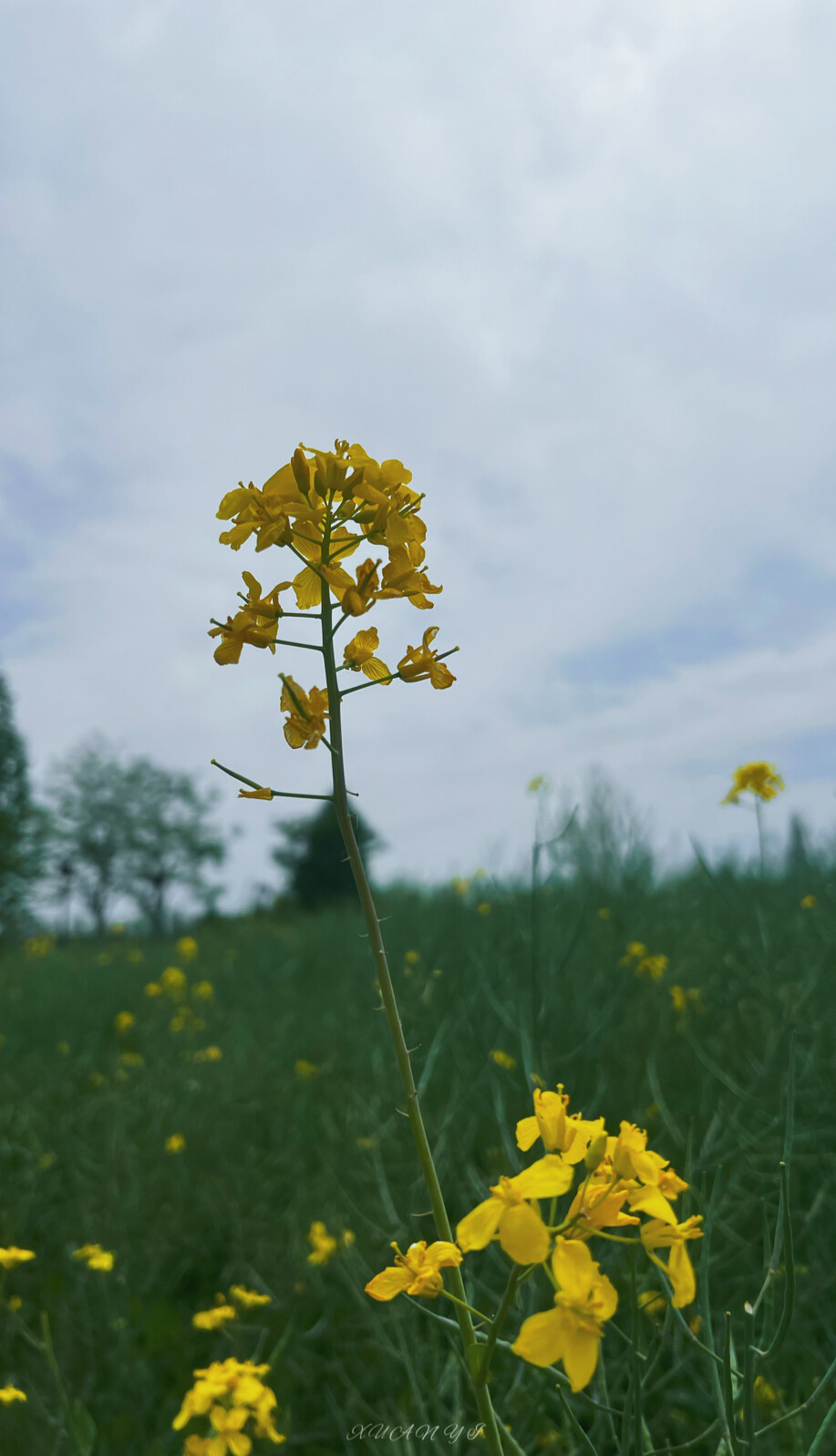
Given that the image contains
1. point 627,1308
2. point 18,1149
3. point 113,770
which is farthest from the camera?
point 113,770

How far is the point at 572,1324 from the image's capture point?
0.70m

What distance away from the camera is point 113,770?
151 feet

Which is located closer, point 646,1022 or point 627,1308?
point 627,1308

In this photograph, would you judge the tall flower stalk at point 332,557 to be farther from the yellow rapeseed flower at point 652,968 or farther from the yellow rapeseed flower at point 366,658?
the yellow rapeseed flower at point 652,968

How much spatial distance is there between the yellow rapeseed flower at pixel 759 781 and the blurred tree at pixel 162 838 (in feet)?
140

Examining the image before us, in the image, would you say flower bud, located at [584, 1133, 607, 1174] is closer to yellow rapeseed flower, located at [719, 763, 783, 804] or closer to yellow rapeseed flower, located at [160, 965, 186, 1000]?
yellow rapeseed flower, located at [719, 763, 783, 804]

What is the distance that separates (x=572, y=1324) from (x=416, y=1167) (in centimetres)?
261

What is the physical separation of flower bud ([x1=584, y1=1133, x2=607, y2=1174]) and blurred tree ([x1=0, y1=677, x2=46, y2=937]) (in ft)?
30.2

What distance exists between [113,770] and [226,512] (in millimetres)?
47372

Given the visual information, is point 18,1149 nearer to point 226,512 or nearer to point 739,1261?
point 739,1261

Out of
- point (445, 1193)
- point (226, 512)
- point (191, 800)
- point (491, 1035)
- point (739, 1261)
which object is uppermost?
point (191, 800)

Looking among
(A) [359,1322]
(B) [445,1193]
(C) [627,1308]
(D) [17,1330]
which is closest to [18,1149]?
(D) [17,1330]

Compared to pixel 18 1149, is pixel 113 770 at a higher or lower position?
higher

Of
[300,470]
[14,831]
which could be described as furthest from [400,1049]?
[14,831]
